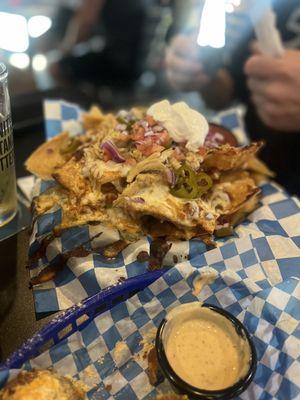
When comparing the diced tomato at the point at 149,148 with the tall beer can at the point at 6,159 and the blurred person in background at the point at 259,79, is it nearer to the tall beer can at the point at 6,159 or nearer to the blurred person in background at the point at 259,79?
the tall beer can at the point at 6,159

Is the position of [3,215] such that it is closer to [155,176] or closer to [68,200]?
[68,200]

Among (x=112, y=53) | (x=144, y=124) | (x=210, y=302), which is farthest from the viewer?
(x=112, y=53)

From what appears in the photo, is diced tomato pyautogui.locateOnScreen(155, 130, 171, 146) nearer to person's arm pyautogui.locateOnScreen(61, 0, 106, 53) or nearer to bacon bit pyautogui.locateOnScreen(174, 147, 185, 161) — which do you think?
bacon bit pyautogui.locateOnScreen(174, 147, 185, 161)

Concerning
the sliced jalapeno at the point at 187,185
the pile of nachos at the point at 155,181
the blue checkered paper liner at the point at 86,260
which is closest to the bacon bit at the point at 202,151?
the pile of nachos at the point at 155,181

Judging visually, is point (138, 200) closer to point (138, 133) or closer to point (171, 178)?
point (171, 178)

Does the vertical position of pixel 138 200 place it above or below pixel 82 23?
below

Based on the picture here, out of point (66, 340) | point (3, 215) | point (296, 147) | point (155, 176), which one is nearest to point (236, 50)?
point (296, 147)

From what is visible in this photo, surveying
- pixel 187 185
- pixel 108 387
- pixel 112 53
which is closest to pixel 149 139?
pixel 187 185
